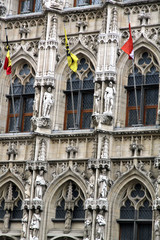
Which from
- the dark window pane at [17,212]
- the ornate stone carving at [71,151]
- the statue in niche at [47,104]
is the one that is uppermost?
the statue in niche at [47,104]

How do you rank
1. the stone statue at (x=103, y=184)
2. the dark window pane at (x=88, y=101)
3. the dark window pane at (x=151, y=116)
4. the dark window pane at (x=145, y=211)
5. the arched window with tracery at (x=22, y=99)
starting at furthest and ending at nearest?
the arched window with tracery at (x=22, y=99) → the dark window pane at (x=88, y=101) → the dark window pane at (x=151, y=116) → the stone statue at (x=103, y=184) → the dark window pane at (x=145, y=211)

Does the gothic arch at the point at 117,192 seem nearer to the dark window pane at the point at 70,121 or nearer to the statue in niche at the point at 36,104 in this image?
the dark window pane at the point at 70,121

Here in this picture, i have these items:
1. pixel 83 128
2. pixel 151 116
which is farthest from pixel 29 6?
pixel 151 116

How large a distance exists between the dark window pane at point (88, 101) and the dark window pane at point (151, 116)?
8.86 feet

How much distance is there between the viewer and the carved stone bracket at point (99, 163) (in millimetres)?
29312

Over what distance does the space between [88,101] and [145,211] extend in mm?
5692

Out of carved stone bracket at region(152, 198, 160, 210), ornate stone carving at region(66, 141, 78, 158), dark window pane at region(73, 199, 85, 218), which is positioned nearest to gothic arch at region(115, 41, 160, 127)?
ornate stone carving at region(66, 141, 78, 158)

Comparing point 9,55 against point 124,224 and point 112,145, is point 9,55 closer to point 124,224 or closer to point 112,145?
point 112,145

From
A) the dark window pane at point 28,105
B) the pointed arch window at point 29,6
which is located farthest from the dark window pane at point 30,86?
the pointed arch window at point 29,6

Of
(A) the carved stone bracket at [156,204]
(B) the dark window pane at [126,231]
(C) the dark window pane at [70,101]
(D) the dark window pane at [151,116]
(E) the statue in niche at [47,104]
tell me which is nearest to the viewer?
(A) the carved stone bracket at [156,204]

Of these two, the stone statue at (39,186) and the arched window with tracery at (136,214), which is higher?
the stone statue at (39,186)

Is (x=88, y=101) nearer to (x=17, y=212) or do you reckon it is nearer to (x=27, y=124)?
(x=27, y=124)

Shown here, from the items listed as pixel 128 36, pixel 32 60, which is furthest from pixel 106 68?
pixel 32 60

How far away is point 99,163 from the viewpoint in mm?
29375
